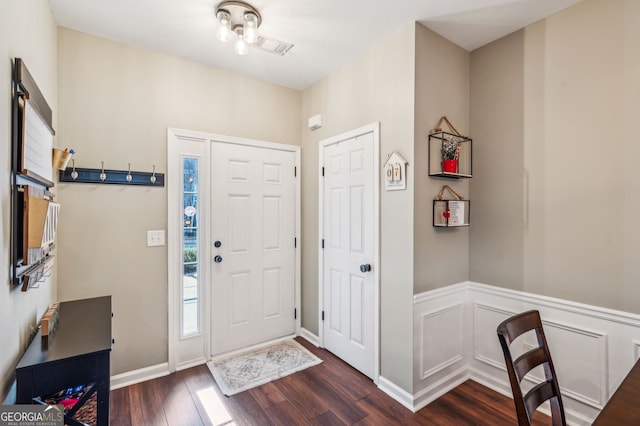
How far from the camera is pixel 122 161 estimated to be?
7.82 ft

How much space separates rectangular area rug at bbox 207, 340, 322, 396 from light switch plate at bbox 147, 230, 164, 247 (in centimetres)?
117

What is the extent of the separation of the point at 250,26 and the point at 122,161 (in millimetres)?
1433

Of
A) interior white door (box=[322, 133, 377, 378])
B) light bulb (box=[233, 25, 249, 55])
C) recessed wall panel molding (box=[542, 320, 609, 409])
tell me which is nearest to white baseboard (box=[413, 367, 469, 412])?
interior white door (box=[322, 133, 377, 378])

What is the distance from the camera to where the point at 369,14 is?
2.08 m

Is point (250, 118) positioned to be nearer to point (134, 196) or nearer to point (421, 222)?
point (134, 196)

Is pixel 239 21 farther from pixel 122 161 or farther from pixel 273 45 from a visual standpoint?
pixel 122 161

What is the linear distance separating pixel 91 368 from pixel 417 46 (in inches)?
105

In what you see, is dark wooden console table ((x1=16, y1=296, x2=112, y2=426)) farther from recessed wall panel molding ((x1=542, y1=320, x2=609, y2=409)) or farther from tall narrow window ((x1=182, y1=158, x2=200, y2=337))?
recessed wall panel molding ((x1=542, y1=320, x2=609, y2=409))

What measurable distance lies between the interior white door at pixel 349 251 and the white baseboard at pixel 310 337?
0.37 ft

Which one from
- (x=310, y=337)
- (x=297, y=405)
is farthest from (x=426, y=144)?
(x=310, y=337)

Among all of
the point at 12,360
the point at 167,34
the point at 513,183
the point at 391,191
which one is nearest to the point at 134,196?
the point at 167,34

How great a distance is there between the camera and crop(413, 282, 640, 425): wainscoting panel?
183 centimetres

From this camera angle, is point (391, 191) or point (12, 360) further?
point (391, 191)

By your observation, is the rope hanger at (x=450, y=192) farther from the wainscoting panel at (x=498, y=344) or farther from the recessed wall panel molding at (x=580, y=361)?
the recessed wall panel molding at (x=580, y=361)
